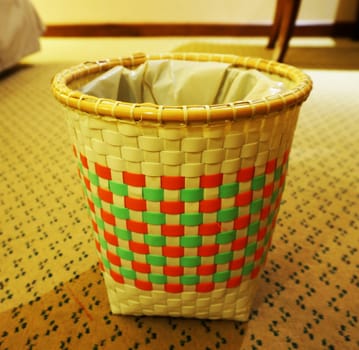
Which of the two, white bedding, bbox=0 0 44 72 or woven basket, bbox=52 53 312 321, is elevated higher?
woven basket, bbox=52 53 312 321

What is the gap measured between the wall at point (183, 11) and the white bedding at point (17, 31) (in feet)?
2.49

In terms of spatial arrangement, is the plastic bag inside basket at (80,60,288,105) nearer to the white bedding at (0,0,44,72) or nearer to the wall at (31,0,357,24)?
the white bedding at (0,0,44,72)

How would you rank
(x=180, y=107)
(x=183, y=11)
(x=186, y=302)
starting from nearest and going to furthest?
(x=180, y=107)
(x=186, y=302)
(x=183, y=11)

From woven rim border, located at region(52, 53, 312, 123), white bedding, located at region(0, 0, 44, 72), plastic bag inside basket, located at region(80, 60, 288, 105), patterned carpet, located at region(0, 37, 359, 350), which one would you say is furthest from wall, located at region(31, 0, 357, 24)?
woven rim border, located at region(52, 53, 312, 123)

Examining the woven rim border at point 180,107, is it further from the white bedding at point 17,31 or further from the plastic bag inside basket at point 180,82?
the white bedding at point 17,31

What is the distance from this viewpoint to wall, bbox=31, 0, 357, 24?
2.44 m

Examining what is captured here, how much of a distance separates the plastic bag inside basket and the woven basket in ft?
0.16

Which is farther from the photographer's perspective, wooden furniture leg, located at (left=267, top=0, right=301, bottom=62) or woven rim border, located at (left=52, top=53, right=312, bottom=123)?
wooden furniture leg, located at (left=267, top=0, right=301, bottom=62)

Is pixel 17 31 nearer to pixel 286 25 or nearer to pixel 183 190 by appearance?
pixel 286 25

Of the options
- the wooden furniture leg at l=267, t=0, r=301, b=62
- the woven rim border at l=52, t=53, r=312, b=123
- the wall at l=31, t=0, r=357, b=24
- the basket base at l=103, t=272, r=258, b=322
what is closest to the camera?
the woven rim border at l=52, t=53, r=312, b=123

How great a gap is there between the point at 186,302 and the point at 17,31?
172 cm

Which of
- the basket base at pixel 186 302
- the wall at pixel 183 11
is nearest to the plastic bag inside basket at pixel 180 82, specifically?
the basket base at pixel 186 302

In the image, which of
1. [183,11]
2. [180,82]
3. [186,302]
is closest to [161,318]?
[186,302]

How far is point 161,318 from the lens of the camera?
573mm
